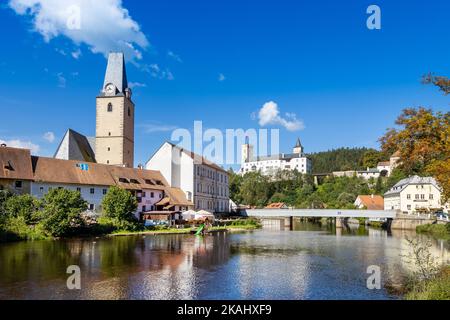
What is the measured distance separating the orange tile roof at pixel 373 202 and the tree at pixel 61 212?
224ft

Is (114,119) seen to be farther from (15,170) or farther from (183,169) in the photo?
(15,170)

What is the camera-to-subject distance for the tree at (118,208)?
4759 centimetres

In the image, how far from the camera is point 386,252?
108 ft

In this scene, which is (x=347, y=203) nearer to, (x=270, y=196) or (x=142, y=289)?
(x=270, y=196)

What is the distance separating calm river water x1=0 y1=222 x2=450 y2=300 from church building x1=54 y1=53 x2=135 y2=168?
35916 millimetres

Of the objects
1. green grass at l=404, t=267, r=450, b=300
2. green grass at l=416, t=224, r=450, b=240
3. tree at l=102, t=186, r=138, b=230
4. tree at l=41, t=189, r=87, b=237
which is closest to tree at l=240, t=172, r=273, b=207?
green grass at l=416, t=224, r=450, b=240

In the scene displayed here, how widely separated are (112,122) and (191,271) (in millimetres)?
52375

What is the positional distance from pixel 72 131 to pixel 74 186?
17.8 metres

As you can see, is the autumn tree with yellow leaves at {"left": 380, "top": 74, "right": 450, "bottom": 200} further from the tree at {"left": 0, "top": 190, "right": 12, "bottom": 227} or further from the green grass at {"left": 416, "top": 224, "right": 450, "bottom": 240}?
the tree at {"left": 0, "top": 190, "right": 12, "bottom": 227}

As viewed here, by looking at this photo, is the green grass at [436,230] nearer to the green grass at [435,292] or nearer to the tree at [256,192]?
the green grass at [435,292]

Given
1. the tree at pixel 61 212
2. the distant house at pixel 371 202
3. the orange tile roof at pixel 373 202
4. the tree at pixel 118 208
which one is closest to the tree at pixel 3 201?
the tree at pixel 61 212

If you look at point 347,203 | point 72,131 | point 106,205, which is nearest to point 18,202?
point 106,205

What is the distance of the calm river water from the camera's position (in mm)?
17344

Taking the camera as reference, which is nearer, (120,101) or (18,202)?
(18,202)
